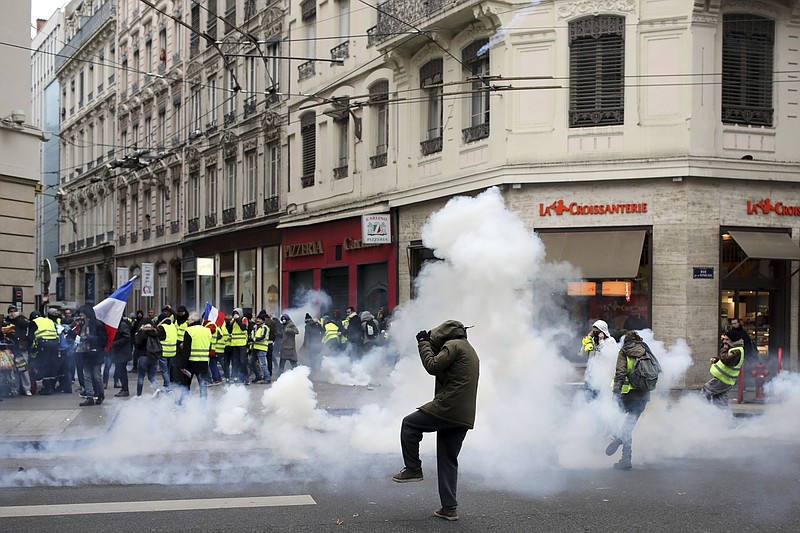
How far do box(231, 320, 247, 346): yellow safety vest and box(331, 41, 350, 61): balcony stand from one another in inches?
442

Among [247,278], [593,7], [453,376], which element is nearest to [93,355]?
[453,376]

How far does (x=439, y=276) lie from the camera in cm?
1079

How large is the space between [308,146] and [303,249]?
3481 mm

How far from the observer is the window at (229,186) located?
3362 cm

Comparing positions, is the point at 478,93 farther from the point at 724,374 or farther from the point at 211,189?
the point at 211,189

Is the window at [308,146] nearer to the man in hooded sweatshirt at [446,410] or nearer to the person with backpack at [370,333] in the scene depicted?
the person with backpack at [370,333]

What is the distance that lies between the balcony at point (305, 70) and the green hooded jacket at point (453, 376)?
2230 cm

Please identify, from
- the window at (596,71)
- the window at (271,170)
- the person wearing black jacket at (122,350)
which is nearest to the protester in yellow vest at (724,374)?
the window at (596,71)

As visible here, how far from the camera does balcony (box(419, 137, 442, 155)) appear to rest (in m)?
21.8

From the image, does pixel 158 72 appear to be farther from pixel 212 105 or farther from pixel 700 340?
pixel 700 340

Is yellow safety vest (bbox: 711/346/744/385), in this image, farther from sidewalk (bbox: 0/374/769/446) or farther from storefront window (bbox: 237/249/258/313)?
storefront window (bbox: 237/249/258/313)

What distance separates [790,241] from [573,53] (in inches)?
246

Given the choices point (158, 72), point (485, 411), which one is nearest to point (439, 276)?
Result: point (485, 411)

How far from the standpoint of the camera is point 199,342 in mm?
13445
